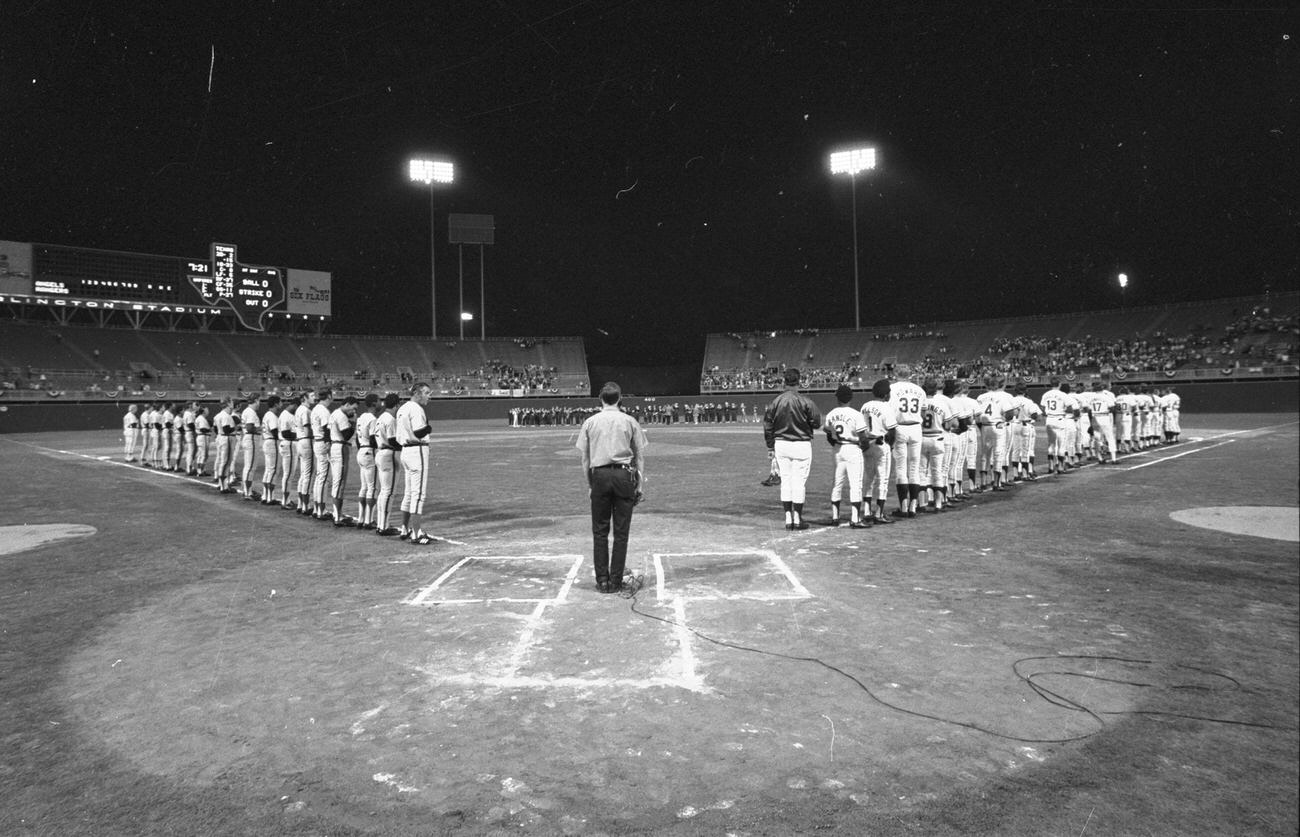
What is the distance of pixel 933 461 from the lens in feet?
36.1

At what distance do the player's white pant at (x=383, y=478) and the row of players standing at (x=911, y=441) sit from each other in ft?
17.6

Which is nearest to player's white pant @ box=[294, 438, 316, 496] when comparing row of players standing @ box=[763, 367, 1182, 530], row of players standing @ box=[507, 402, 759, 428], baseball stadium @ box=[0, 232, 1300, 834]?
baseball stadium @ box=[0, 232, 1300, 834]

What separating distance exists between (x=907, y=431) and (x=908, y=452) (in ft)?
1.34

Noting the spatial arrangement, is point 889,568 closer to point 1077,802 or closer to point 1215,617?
point 1215,617

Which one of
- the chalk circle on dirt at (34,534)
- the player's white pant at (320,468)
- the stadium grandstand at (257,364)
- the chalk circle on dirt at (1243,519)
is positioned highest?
the stadium grandstand at (257,364)

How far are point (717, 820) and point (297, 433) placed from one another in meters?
10.7

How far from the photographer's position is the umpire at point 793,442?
9500 millimetres

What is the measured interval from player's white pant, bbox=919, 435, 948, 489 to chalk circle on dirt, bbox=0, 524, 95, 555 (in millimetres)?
12965

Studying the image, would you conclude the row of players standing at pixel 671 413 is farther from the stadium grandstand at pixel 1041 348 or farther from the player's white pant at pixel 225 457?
the player's white pant at pixel 225 457

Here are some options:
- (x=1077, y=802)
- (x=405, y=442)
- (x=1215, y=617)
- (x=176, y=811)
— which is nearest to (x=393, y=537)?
(x=405, y=442)

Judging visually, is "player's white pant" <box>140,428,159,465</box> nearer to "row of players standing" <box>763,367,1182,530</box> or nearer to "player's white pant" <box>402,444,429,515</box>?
"player's white pant" <box>402,444,429,515</box>

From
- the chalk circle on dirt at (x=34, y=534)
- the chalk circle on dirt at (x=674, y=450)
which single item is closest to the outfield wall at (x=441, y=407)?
the chalk circle on dirt at (x=674, y=450)

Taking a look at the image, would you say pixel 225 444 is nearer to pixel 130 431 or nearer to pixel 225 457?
pixel 225 457

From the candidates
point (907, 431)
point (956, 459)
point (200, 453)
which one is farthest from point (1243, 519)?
point (200, 453)
